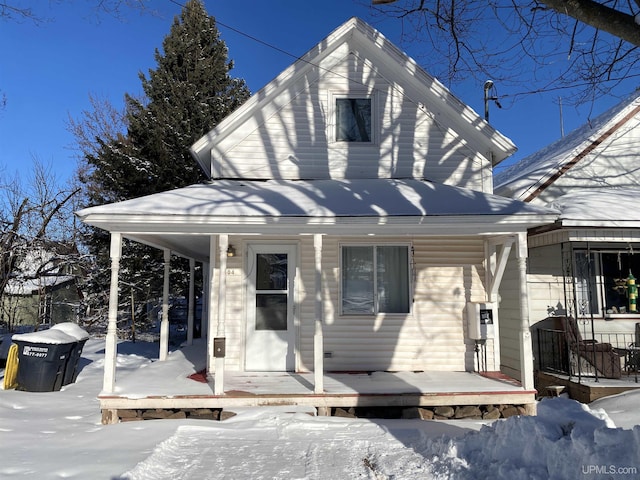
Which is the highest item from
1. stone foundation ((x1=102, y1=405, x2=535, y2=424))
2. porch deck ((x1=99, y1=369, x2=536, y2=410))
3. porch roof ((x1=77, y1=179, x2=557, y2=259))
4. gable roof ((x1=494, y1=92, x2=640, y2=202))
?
Answer: gable roof ((x1=494, y1=92, x2=640, y2=202))

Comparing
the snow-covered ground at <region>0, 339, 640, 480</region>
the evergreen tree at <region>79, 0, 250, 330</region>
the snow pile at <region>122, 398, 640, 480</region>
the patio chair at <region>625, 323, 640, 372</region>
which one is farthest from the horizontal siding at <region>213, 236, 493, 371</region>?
the evergreen tree at <region>79, 0, 250, 330</region>

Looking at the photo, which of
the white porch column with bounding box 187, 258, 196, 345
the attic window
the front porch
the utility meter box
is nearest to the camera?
the front porch

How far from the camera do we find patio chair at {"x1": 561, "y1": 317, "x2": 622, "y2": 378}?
27.8 ft

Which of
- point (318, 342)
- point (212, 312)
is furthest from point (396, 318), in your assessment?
point (212, 312)

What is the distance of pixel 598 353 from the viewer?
8.53 meters

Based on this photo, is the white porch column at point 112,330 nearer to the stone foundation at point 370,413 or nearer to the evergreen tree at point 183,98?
the stone foundation at point 370,413

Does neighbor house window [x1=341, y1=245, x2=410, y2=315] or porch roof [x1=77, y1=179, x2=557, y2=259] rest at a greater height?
porch roof [x1=77, y1=179, x2=557, y2=259]

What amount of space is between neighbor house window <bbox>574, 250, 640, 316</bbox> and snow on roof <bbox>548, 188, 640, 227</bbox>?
1.08 metres

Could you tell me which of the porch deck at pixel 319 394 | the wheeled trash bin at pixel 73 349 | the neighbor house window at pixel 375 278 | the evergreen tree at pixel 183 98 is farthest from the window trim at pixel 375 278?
the evergreen tree at pixel 183 98

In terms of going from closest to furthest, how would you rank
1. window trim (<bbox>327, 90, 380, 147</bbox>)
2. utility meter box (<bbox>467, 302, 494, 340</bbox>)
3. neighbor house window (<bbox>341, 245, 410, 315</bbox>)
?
1. utility meter box (<bbox>467, 302, 494, 340</bbox>)
2. neighbor house window (<bbox>341, 245, 410, 315</bbox>)
3. window trim (<bbox>327, 90, 380, 147</bbox>)

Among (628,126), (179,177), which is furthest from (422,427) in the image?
(179,177)

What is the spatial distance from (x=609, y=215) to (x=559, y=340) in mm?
2525

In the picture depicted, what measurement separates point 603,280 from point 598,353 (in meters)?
1.83

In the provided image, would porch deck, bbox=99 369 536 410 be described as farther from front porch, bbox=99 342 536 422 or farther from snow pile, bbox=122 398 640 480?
snow pile, bbox=122 398 640 480
